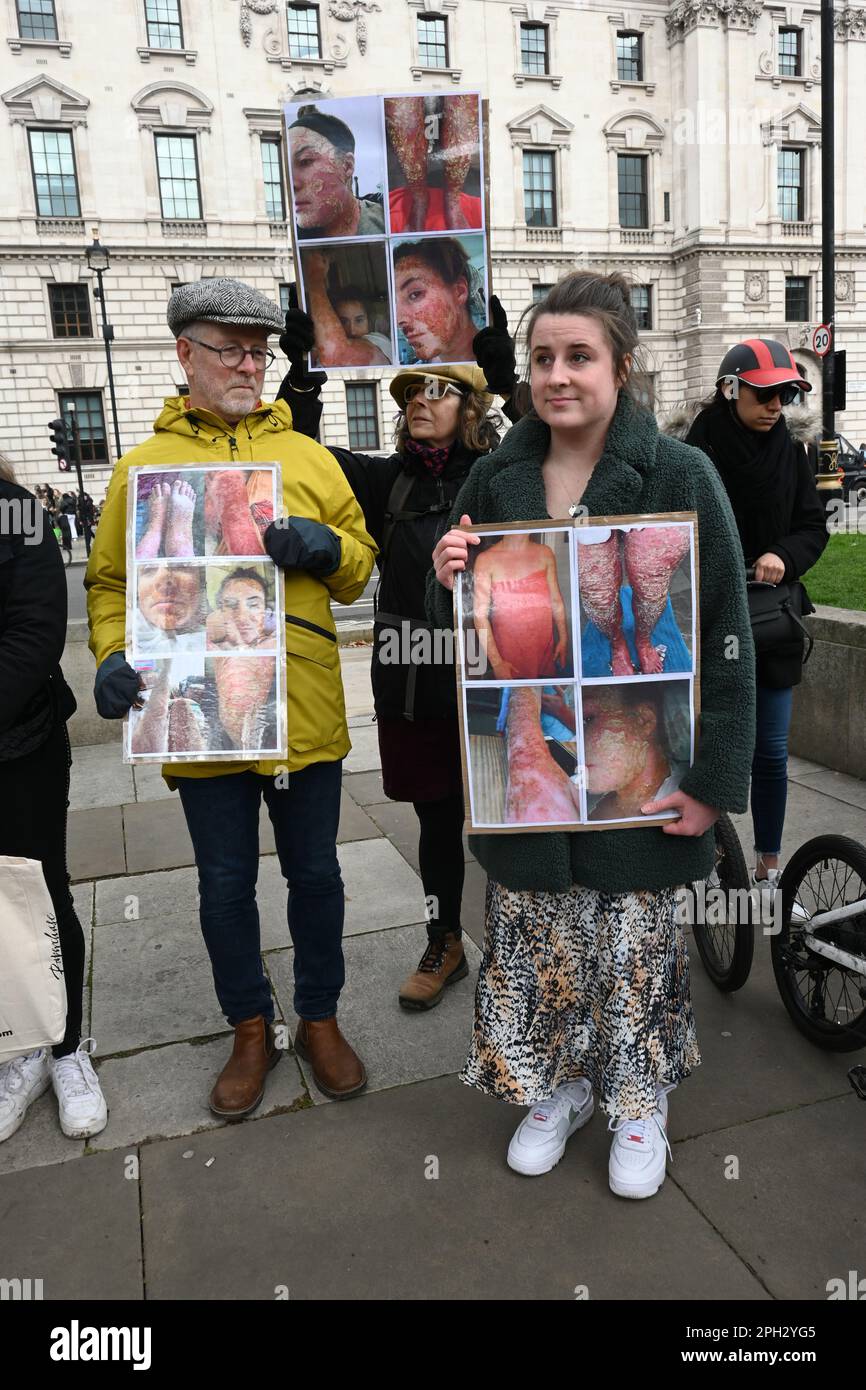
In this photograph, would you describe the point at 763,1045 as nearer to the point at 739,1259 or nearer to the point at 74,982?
the point at 739,1259

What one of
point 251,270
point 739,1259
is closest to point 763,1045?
point 739,1259

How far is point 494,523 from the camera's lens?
2061mm

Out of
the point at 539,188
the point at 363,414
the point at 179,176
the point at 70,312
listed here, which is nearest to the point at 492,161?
the point at 539,188

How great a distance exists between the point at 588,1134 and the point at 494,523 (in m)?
1.64

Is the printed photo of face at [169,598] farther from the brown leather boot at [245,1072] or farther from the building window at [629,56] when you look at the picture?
the building window at [629,56]

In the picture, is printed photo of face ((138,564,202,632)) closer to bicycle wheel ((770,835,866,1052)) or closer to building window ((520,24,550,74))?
bicycle wheel ((770,835,866,1052))

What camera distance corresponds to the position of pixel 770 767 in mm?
3426

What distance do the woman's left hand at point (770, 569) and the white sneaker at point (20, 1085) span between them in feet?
8.72

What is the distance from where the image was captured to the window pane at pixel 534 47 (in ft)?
113

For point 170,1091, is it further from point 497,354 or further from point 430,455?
point 497,354

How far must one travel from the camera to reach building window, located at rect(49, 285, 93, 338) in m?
32.0

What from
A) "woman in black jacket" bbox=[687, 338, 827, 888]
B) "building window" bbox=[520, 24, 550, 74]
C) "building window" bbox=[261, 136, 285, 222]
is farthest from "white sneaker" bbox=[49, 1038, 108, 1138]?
"building window" bbox=[520, 24, 550, 74]

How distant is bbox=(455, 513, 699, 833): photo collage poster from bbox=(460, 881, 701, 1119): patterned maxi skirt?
26 centimetres
